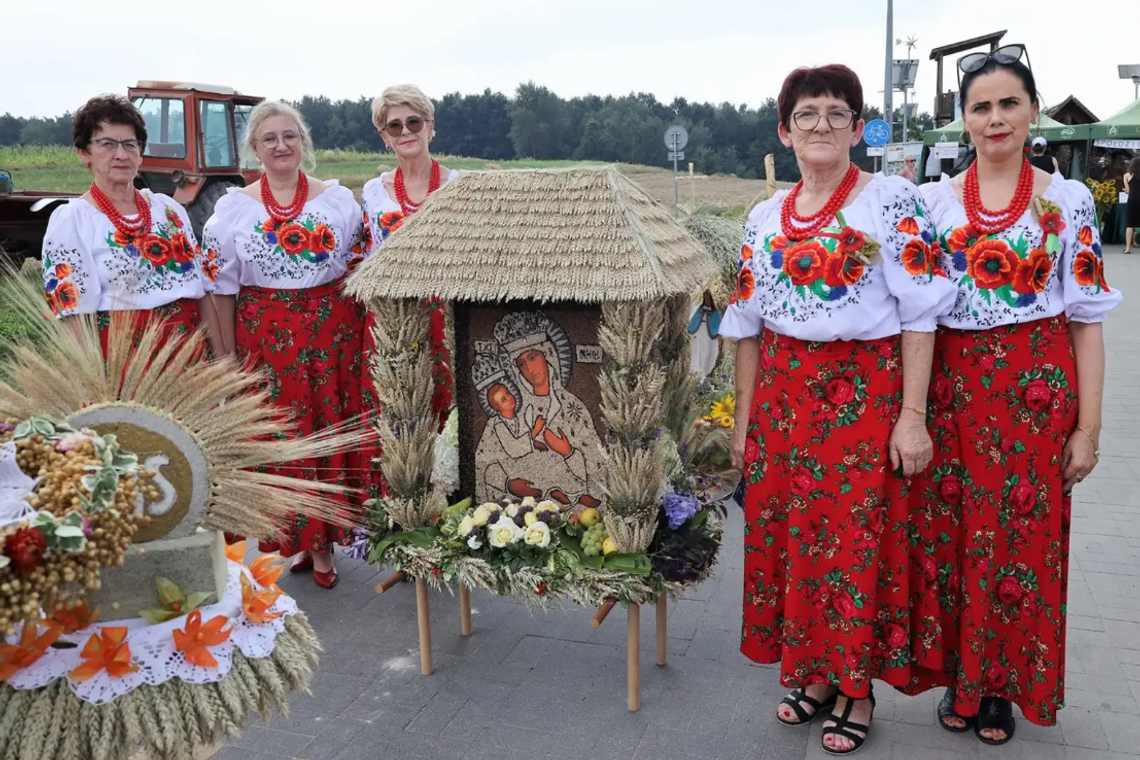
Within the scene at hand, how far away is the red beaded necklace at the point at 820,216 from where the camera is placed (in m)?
2.56

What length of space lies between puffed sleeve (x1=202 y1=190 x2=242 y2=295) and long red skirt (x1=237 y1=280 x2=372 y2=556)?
96mm

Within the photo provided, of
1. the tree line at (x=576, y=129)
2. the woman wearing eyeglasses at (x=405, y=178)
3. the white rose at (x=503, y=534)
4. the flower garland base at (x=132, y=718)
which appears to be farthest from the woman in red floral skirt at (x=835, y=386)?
the tree line at (x=576, y=129)

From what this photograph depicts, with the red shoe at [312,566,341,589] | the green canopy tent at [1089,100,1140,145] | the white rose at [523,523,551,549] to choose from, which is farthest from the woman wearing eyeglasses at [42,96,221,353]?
the green canopy tent at [1089,100,1140,145]

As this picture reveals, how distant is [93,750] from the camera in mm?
1736

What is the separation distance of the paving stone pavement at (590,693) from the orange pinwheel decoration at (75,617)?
1.21 metres

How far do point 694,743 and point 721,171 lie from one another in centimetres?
3923

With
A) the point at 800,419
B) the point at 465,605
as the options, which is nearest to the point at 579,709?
the point at 465,605

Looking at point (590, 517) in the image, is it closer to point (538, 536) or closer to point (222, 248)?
point (538, 536)

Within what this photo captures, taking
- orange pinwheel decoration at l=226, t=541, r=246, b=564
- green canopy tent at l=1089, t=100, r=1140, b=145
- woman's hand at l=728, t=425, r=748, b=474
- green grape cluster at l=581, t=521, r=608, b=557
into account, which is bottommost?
green grape cluster at l=581, t=521, r=608, b=557

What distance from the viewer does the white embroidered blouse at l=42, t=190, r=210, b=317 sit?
336cm

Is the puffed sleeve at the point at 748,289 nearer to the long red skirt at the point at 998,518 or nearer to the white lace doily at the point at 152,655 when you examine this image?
the long red skirt at the point at 998,518

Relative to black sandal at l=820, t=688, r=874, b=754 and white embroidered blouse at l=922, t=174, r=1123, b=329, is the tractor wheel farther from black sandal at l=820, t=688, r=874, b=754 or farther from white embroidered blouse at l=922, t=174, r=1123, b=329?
white embroidered blouse at l=922, t=174, r=1123, b=329

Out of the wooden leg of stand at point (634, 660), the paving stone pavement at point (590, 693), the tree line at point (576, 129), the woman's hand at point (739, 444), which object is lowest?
the paving stone pavement at point (590, 693)

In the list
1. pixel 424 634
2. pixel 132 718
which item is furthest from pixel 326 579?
pixel 132 718
